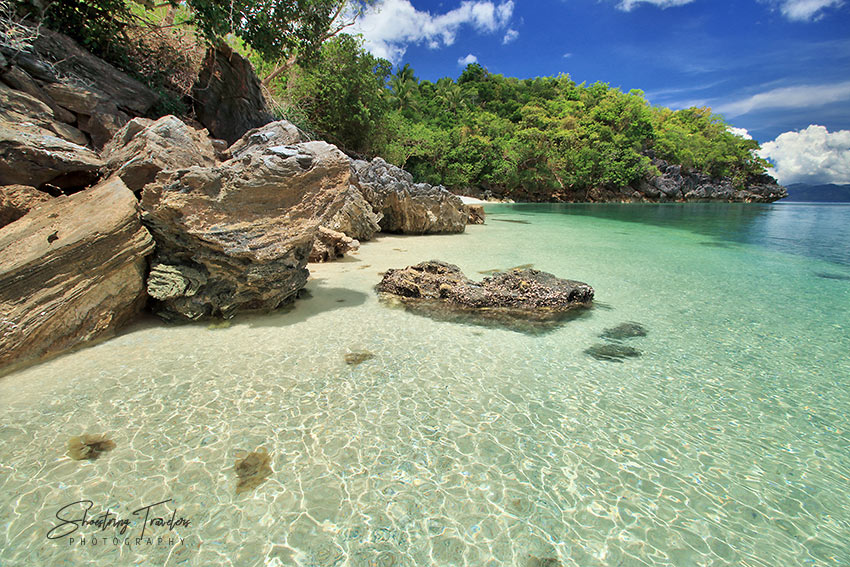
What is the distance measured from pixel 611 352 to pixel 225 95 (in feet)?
46.3

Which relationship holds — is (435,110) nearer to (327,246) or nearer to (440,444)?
(327,246)

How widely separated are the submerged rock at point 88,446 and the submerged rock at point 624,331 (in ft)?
18.3

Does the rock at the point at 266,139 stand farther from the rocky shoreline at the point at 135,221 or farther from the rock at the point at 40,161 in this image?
the rock at the point at 40,161

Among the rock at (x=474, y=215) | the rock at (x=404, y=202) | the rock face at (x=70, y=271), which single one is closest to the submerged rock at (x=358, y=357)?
the rock face at (x=70, y=271)

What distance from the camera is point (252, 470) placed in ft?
8.58

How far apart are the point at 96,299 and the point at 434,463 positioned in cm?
462

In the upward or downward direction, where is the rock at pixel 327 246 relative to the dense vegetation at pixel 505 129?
downward

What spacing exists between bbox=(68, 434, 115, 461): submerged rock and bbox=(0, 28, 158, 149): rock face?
695 cm

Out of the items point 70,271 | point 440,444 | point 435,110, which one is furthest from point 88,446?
point 435,110

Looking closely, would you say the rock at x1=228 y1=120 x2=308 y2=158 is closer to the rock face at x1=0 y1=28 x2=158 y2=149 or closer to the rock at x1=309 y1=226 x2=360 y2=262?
the rock at x1=309 y1=226 x2=360 y2=262

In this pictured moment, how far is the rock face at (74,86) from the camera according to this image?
6855mm

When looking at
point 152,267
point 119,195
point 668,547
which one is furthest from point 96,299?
point 668,547

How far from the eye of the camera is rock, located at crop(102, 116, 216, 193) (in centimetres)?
523

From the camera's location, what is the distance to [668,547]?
214 centimetres
